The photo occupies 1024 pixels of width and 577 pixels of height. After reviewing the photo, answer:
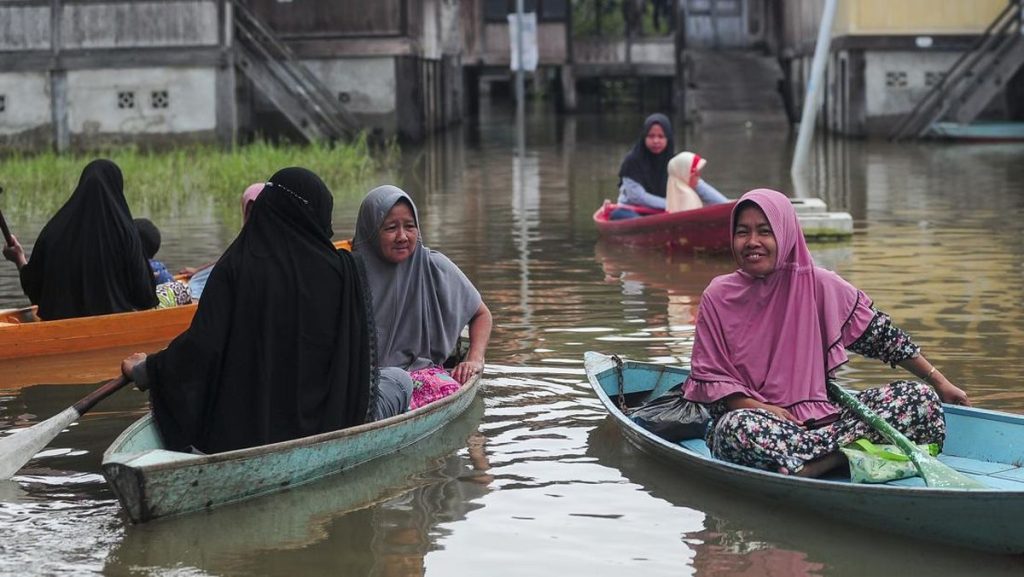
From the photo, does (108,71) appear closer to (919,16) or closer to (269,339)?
(919,16)

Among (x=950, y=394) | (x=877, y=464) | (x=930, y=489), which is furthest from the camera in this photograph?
(x=950, y=394)

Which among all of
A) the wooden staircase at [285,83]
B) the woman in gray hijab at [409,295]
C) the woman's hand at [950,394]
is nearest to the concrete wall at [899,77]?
the wooden staircase at [285,83]

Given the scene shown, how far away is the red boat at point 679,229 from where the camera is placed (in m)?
13.9

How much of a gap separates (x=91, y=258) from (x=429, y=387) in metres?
2.80

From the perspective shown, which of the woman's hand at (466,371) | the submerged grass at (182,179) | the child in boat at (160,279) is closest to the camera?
the woman's hand at (466,371)

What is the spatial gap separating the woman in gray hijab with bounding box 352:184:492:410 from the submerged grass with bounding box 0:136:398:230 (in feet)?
31.7

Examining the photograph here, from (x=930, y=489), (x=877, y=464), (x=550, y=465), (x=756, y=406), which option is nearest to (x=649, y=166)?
(x=550, y=465)

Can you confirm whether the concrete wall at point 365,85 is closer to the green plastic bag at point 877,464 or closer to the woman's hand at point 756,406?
the woman's hand at point 756,406

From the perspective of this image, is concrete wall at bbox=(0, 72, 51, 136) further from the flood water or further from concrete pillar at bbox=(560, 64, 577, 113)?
concrete pillar at bbox=(560, 64, 577, 113)

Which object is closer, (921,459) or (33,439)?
(921,459)

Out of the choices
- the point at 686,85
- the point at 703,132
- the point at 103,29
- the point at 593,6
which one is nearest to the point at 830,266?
the point at 103,29

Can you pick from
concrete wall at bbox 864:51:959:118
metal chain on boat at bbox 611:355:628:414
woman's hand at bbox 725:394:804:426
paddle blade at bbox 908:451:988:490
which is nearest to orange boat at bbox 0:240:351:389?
metal chain on boat at bbox 611:355:628:414

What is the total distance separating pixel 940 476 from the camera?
6.03m

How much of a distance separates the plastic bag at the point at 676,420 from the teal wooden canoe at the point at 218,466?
1012mm
